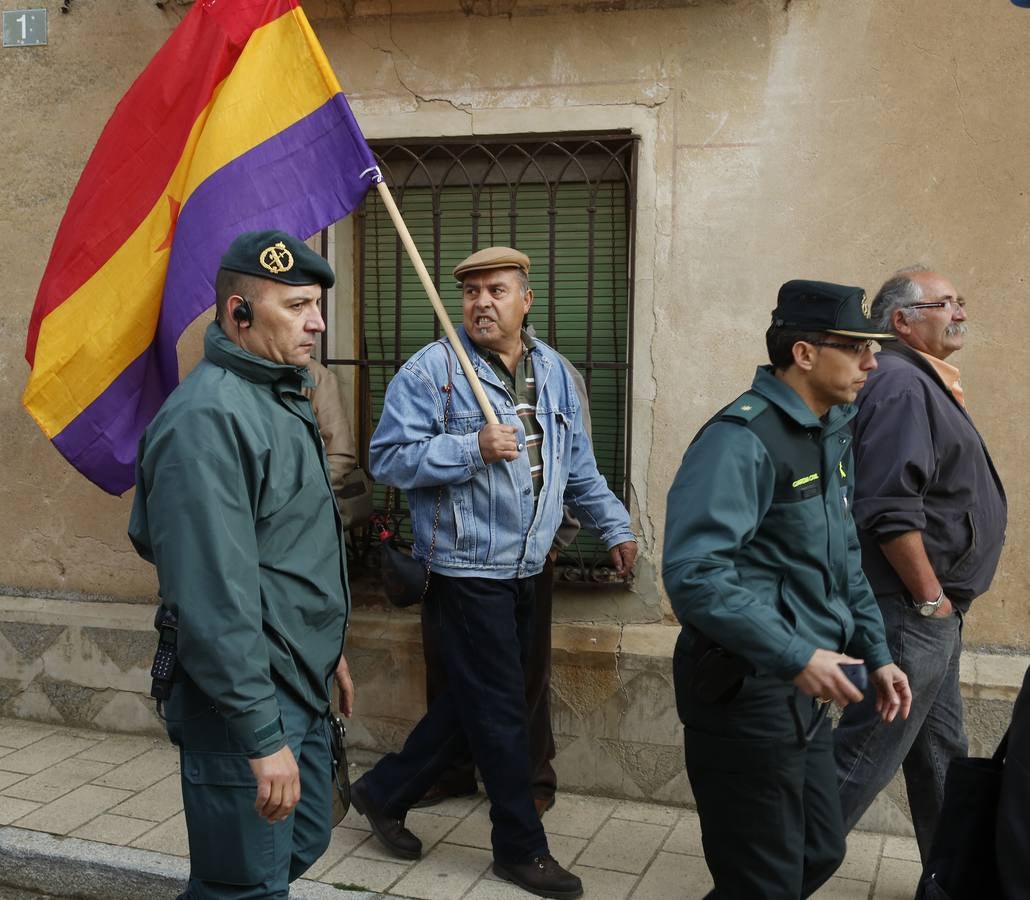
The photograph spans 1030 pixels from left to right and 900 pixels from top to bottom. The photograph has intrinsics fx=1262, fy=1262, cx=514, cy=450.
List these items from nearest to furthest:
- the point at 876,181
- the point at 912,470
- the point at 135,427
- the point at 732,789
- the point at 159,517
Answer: the point at 159,517 → the point at 732,789 → the point at 912,470 → the point at 135,427 → the point at 876,181

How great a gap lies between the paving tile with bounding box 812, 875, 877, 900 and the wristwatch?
3.41ft

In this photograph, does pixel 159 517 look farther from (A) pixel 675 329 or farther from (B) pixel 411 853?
(A) pixel 675 329

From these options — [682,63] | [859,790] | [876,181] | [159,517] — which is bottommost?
[859,790]

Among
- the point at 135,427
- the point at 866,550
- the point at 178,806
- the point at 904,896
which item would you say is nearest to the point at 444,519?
the point at 135,427

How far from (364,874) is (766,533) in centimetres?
206

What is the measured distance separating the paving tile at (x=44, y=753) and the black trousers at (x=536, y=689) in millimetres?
1644

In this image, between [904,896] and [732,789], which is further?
[904,896]

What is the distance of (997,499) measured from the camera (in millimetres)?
3941

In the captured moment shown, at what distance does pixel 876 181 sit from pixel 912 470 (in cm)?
143

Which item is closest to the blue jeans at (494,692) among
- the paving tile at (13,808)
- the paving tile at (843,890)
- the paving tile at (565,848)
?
the paving tile at (565,848)

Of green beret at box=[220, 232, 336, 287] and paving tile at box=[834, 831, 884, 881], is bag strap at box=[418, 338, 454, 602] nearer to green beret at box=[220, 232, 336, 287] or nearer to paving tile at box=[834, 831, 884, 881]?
green beret at box=[220, 232, 336, 287]

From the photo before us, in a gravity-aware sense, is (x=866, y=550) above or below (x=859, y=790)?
above

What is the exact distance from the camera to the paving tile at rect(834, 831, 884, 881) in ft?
14.2

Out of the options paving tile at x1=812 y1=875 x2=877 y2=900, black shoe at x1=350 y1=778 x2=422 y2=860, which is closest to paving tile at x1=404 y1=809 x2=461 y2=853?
black shoe at x1=350 y1=778 x2=422 y2=860
